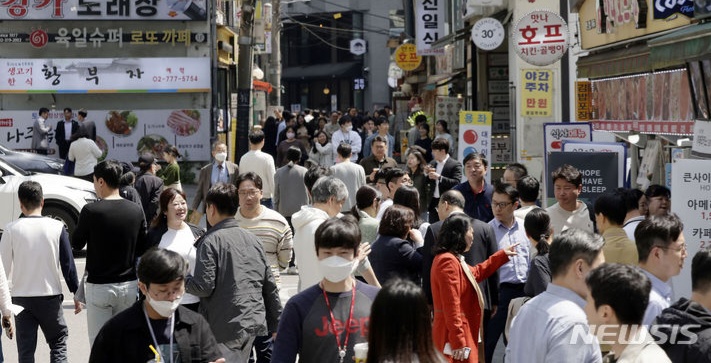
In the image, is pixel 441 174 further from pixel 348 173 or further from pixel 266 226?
pixel 266 226

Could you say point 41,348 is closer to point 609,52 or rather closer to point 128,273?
point 128,273

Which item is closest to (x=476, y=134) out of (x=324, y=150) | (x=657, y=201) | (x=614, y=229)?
(x=324, y=150)

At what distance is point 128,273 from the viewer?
8891 mm

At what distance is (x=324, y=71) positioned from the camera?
77562 mm

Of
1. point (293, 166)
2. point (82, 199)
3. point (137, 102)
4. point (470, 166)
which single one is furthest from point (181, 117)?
point (470, 166)

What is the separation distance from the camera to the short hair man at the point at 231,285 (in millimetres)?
7531

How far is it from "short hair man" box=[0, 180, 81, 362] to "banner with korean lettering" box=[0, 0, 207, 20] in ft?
71.3

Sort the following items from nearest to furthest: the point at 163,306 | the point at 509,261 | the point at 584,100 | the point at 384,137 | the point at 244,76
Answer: the point at 163,306 → the point at 509,261 → the point at 584,100 → the point at 384,137 → the point at 244,76

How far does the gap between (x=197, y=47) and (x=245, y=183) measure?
72.4 ft

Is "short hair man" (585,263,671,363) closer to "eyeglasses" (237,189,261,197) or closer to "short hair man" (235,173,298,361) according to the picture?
"short hair man" (235,173,298,361)

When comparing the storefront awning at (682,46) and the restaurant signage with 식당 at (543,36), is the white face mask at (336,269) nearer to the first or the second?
the storefront awning at (682,46)

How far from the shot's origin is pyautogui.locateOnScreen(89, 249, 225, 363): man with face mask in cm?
534

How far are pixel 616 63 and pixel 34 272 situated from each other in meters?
8.75

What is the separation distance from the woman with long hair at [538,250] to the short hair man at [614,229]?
1.32 ft
